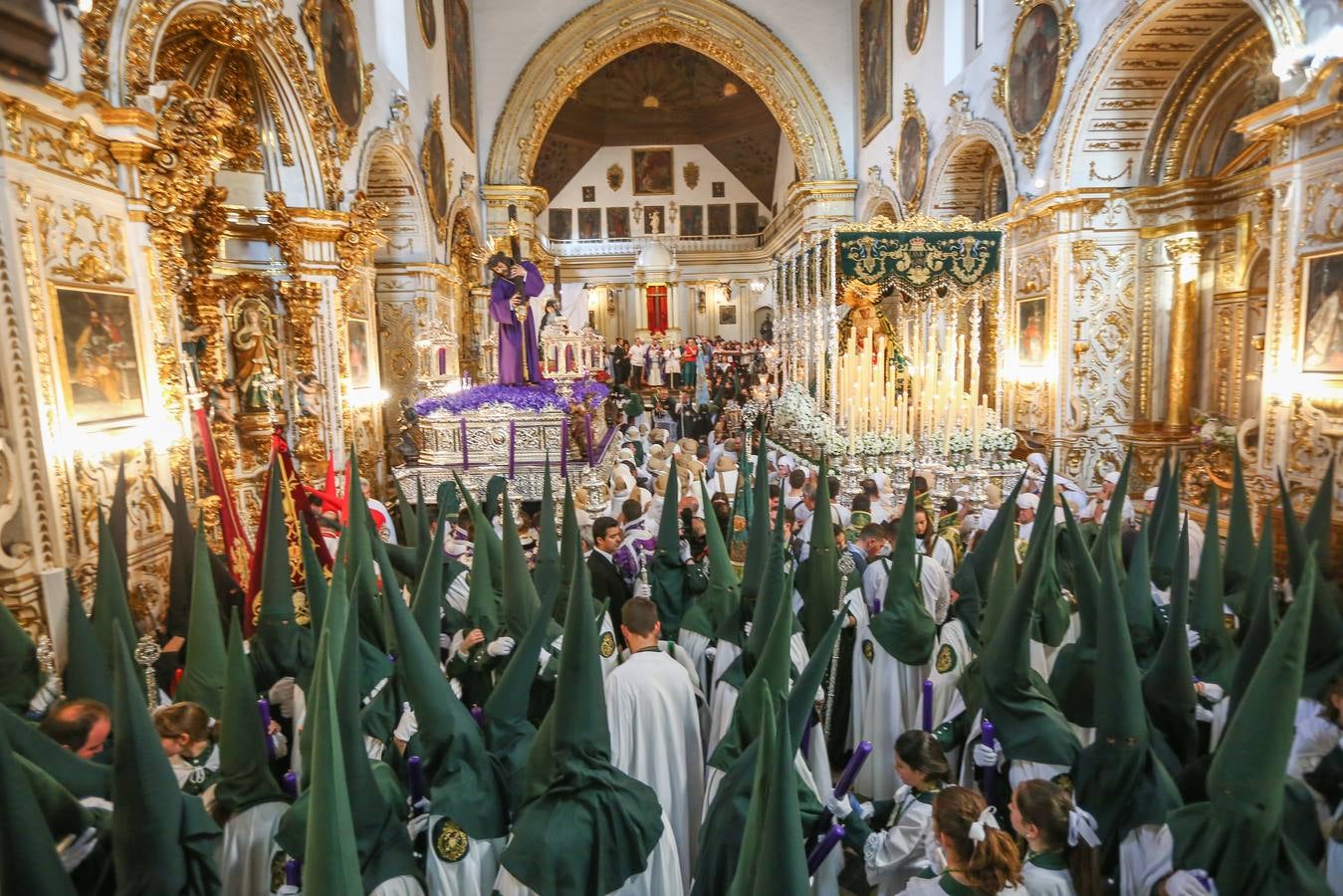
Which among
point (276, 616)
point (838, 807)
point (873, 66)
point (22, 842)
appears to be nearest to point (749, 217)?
point (873, 66)

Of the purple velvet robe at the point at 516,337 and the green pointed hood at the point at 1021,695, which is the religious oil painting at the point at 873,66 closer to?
the purple velvet robe at the point at 516,337

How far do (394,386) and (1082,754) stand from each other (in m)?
14.4

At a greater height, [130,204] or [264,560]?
[130,204]

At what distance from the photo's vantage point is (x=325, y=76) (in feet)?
34.8

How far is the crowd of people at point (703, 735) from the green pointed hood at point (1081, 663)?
1cm

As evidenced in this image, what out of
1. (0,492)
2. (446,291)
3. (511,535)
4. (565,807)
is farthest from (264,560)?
(446,291)

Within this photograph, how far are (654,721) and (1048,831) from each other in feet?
5.25

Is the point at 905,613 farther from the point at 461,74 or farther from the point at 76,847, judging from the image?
the point at 461,74

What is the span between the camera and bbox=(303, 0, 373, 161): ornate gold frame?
10.2 metres

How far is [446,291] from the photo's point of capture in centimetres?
1620

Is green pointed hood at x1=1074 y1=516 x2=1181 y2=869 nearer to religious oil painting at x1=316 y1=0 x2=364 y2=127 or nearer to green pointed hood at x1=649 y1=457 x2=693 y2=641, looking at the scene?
green pointed hood at x1=649 y1=457 x2=693 y2=641

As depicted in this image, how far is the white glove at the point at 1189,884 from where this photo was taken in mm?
2277

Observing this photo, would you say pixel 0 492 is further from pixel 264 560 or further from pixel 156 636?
pixel 264 560

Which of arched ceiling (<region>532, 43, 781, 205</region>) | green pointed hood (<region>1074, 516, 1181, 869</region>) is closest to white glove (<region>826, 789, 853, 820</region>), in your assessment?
green pointed hood (<region>1074, 516, 1181, 869</region>)
